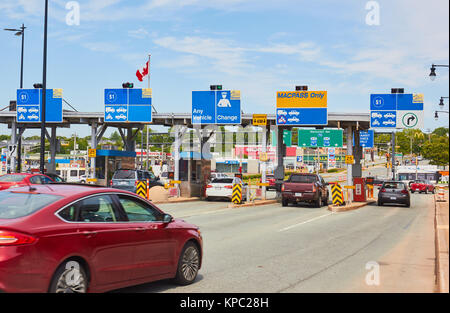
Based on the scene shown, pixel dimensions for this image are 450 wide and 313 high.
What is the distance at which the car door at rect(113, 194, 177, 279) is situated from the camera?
721 cm

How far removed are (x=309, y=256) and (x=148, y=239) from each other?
→ 4951 millimetres

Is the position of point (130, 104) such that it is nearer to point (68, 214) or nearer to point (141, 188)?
point (141, 188)

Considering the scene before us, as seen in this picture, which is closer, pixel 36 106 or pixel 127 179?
pixel 127 179

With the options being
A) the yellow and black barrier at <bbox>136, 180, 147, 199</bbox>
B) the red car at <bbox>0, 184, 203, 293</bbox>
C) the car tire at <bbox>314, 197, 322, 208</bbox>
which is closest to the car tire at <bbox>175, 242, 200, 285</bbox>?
the red car at <bbox>0, 184, 203, 293</bbox>

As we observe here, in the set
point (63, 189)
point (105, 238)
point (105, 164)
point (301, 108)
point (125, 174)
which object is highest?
point (301, 108)

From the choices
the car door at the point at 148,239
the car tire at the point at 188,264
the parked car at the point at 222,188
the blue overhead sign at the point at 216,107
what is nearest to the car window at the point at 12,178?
the parked car at the point at 222,188

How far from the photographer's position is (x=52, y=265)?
5840 mm

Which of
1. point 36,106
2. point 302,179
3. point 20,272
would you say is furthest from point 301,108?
point 20,272

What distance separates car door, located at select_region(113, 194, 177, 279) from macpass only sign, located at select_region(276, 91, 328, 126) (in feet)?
87.6

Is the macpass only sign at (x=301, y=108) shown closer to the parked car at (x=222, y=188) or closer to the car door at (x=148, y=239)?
the parked car at (x=222, y=188)

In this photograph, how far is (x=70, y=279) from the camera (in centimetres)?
612

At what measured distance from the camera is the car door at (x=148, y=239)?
7.21 metres
